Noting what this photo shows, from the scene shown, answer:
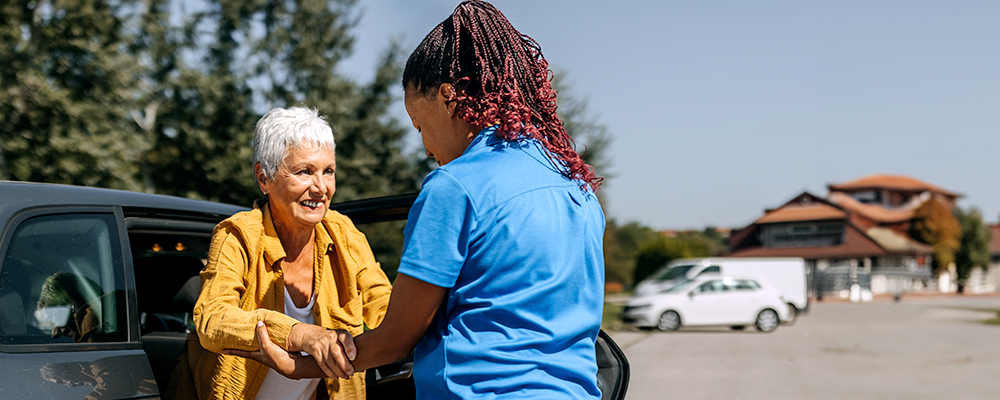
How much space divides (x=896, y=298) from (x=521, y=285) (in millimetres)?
49166

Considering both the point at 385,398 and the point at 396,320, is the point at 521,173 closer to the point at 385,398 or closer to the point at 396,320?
the point at 396,320

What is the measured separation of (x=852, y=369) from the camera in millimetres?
12008

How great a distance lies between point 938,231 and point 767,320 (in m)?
50.3

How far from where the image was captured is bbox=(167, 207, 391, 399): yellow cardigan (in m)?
1.86

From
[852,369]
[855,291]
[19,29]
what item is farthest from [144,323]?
[855,291]

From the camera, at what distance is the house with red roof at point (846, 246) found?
42469 millimetres

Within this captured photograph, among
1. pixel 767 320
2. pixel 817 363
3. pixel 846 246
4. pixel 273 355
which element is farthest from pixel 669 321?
pixel 846 246

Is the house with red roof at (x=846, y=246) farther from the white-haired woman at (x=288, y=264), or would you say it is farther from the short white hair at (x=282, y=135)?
the short white hair at (x=282, y=135)

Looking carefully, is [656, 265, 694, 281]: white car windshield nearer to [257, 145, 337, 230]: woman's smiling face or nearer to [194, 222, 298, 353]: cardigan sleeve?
[257, 145, 337, 230]: woman's smiling face

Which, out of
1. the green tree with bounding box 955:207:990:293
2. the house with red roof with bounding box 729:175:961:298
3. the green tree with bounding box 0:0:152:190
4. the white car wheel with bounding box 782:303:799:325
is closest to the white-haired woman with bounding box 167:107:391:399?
the green tree with bounding box 0:0:152:190

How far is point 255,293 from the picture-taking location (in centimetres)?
211

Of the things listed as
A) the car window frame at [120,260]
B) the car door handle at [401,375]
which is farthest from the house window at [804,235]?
the car window frame at [120,260]

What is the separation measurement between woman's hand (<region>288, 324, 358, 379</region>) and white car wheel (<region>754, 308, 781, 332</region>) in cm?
Answer: 2034

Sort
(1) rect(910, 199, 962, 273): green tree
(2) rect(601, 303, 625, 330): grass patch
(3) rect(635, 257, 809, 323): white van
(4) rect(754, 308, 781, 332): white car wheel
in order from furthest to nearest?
(1) rect(910, 199, 962, 273): green tree, (3) rect(635, 257, 809, 323): white van, (2) rect(601, 303, 625, 330): grass patch, (4) rect(754, 308, 781, 332): white car wheel
